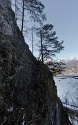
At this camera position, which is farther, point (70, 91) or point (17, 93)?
point (70, 91)

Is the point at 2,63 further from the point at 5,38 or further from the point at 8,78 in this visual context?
the point at 5,38

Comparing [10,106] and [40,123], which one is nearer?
[10,106]

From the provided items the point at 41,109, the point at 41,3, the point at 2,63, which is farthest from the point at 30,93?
the point at 41,3

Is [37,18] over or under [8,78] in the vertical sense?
over

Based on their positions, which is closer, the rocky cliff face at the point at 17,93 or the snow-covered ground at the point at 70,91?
the rocky cliff face at the point at 17,93

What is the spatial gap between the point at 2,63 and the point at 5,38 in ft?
4.59

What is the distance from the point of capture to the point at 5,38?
20.9 ft

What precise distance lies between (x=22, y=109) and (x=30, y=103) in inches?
29.1

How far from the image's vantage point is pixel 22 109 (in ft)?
16.1

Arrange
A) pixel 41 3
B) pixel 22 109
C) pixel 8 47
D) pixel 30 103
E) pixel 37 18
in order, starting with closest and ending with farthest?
pixel 22 109 < pixel 30 103 < pixel 8 47 < pixel 37 18 < pixel 41 3

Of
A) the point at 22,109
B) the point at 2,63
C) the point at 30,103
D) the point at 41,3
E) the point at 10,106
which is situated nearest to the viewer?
the point at 10,106

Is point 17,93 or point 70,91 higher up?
point 17,93

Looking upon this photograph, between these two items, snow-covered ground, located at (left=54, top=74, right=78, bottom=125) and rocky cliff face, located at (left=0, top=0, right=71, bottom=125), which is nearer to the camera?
rocky cliff face, located at (left=0, top=0, right=71, bottom=125)

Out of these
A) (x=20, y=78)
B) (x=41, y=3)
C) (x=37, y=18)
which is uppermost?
(x=41, y=3)
